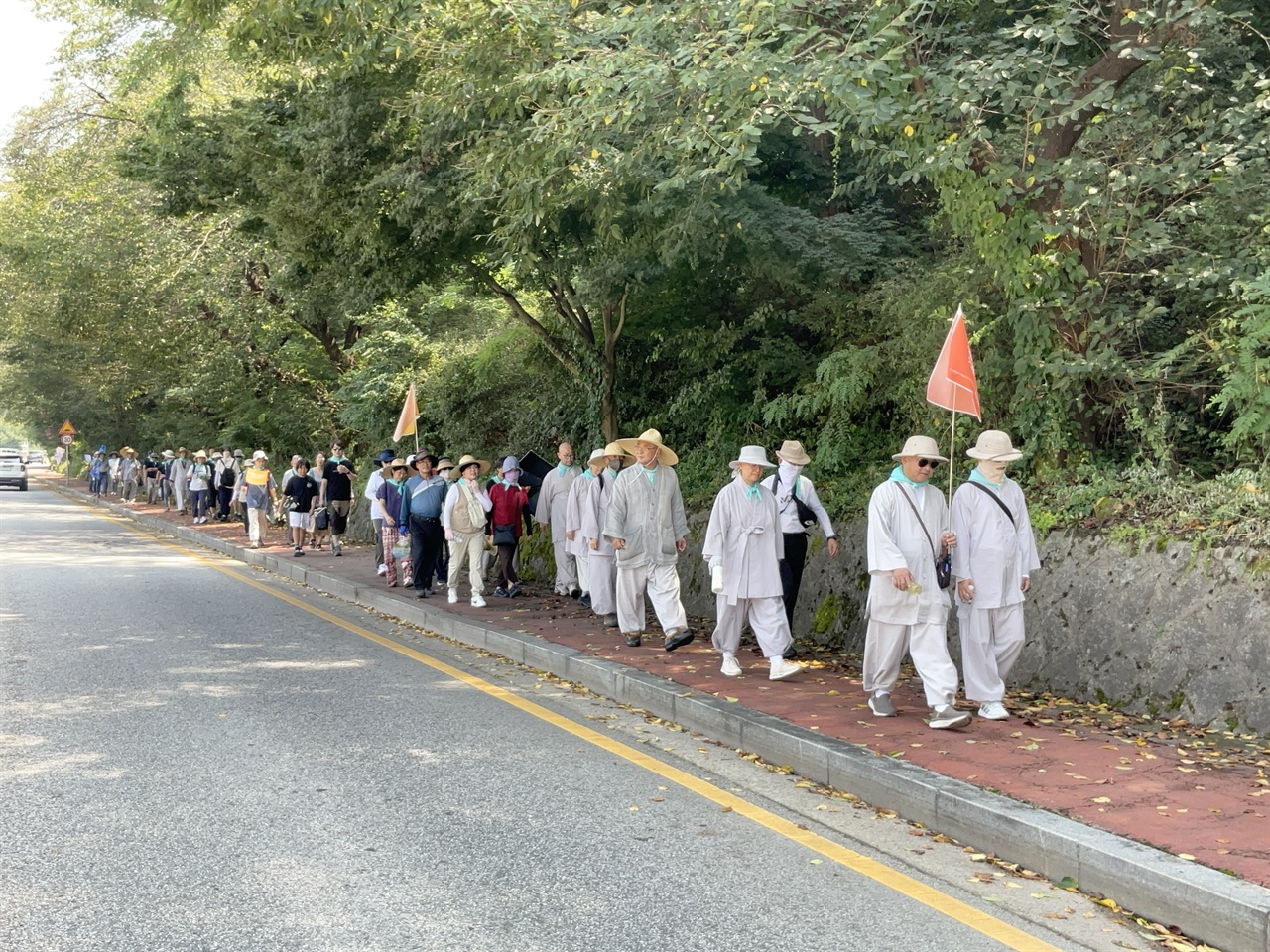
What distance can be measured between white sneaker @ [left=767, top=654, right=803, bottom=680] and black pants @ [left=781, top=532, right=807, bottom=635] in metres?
1.58

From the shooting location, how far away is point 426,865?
5.06m

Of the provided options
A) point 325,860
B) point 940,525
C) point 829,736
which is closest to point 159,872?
point 325,860

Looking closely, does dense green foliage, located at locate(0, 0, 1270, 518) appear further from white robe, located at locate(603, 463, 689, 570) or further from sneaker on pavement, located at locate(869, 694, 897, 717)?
sneaker on pavement, located at locate(869, 694, 897, 717)

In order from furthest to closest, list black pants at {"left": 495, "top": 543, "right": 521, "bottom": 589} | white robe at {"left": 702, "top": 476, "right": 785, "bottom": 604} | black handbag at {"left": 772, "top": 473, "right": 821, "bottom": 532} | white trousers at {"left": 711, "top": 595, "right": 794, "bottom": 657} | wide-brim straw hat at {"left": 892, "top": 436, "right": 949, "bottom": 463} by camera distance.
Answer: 1. black pants at {"left": 495, "top": 543, "right": 521, "bottom": 589}
2. black handbag at {"left": 772, "top": 473, "right": 821, "bottom": 532}
3. white robe at {"left": 702, "top": 476, "right": 785, "bottom": 604}
4. white trousers at {"left": 711, "top": 595, "right": 794, "bottom": 657}
5. wide-brim straw hat at {"left": 892, "top": 436, "right": 949, "bottom": 463}

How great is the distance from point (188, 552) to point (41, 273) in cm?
1941

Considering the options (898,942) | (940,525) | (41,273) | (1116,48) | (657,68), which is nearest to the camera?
(898,942)

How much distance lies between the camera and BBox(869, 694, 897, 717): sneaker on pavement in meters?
7.58

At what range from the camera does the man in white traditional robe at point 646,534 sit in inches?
419

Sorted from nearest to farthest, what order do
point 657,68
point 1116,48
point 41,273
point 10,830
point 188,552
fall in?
point 10,830, point 657,68, point 1116,48, point 188,552, point 41,273

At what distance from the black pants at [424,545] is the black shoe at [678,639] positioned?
4948mm

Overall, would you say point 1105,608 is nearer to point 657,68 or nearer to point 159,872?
point 657,68

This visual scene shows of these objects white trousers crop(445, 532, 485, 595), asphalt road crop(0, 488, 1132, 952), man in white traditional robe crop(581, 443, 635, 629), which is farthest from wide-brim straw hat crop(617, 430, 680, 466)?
white trousers crop(445, 532, 485, 595)

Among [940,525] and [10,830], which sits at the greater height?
[940,525]

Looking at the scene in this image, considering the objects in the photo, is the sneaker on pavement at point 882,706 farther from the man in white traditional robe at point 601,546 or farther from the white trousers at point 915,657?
the man in white traditional robe at point 601,546
